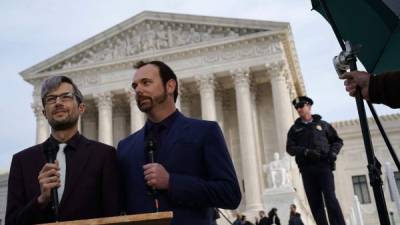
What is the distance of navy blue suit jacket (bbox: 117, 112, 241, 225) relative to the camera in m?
2.98

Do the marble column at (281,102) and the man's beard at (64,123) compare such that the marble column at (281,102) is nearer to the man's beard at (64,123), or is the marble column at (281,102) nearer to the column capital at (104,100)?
the column capital at (104,100)

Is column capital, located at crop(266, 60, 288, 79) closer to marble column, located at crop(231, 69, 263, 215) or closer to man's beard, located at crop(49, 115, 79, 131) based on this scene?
marble column, located at crop(231, 69, 263, 215)

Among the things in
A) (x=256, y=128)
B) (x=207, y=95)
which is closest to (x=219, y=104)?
(x=207, y=95)

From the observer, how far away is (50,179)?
105 inches

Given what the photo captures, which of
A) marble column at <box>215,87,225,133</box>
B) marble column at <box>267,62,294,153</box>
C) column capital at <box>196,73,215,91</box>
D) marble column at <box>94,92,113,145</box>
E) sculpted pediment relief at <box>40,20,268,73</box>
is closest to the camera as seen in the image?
marble column at <box>267,62,294,153</box>

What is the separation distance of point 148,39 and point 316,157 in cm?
2894

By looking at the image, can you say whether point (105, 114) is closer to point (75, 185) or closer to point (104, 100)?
point (104, 100)

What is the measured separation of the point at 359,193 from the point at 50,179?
38.2m

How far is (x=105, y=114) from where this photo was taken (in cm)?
3409

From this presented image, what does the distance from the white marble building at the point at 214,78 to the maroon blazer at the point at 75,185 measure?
25.2 metres

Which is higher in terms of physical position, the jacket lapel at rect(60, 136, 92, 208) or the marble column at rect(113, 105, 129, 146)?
the marble column at rect(113, 105, 129, 146)

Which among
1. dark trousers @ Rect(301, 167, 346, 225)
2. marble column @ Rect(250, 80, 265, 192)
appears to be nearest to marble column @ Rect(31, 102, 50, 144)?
marble column @ Rect(250, 80, 265, 192)

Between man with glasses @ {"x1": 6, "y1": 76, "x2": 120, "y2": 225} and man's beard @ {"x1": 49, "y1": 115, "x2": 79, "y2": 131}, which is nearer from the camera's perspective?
man with glasses @ {"x1": 6, "y1": 76, "x2": 120, "y2": 225}

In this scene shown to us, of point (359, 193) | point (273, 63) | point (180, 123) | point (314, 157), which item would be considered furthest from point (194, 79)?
point (180, 123)
